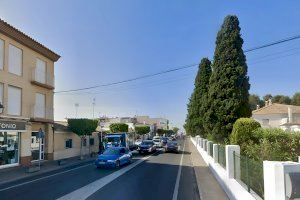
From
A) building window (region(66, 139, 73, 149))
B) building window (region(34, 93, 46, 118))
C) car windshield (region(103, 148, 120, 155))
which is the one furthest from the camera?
building window (region(66, 139, 73, 149))

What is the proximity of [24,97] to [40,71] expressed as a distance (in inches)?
143

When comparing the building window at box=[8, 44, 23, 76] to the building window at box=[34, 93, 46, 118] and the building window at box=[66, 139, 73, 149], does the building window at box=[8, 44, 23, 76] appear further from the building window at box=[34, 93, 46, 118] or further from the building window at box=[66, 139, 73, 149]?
the building window at box=[66, 139, 73, 149]

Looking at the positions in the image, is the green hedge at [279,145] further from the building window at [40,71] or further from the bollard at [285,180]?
the building window at [40,71]

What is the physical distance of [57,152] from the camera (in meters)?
37.0

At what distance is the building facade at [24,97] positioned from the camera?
27422 millimetres

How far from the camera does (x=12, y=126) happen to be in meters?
27.9

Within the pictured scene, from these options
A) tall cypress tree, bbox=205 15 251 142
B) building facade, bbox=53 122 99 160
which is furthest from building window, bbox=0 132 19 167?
tall cypress tree, bbox=205 15 251 142

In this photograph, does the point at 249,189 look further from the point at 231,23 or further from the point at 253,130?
the point at 231,23

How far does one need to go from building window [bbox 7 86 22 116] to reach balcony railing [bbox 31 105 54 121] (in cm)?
167

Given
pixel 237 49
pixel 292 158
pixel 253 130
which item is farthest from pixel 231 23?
pixel 292 158

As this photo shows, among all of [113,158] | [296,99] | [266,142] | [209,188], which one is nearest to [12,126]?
[113,158]

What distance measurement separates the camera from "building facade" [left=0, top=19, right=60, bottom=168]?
27422mm

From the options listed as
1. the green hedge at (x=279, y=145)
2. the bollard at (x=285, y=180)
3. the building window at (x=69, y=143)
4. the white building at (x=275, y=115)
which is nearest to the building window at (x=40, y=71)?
the building window at (x=69, y=143)

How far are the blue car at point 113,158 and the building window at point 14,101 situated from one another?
25.2 ft
